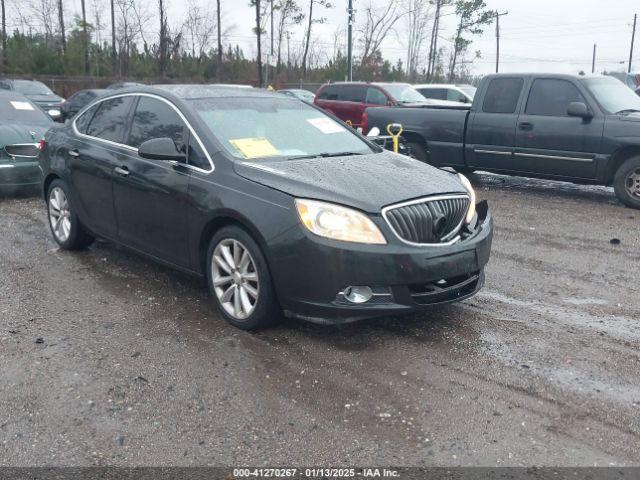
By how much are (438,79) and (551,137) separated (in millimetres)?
47908

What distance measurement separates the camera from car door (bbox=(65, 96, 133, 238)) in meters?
5.57

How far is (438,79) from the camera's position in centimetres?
5512

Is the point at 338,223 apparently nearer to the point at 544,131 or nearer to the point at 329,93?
the point at 544,131

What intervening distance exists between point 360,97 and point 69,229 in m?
12.3

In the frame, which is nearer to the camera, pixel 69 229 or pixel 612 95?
pixel 69 229

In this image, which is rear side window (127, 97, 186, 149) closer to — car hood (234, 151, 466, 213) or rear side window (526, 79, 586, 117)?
car hood (234, 151, 466, 213)

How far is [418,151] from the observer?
35.4 ft

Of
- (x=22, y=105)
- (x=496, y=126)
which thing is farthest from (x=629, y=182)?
(x=22, y=105)

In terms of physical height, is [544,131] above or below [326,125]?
below

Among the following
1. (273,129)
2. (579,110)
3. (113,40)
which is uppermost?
(113,40)

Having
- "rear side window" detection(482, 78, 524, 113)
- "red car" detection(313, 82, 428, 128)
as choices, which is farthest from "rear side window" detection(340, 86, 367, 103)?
"rear side window" detection(482, 78, 524, 113)

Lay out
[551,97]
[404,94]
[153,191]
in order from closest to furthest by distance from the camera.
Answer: [153,191], [551,97], [404,94]

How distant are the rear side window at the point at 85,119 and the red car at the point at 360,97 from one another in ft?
35.9

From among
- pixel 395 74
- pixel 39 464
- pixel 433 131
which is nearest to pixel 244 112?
pixel 39 464
